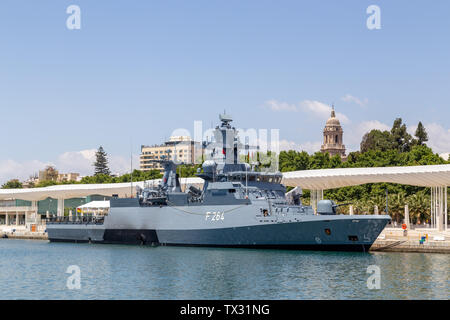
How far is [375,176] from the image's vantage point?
54156 mm

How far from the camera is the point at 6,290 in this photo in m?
26.7

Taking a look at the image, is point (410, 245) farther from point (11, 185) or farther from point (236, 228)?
point (11, 185)

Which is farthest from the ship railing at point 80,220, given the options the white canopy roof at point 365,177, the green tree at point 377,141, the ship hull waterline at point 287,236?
the green tree at point 377,141

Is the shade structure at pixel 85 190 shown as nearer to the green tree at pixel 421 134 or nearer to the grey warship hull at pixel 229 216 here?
the grey warship hull at pixel 229 216

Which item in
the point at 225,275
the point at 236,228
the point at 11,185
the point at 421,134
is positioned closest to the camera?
the point at 225,275

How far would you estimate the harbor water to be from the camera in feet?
81.5

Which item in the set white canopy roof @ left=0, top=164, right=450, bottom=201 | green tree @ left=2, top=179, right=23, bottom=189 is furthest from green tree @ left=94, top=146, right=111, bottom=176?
white canopy roof @ left=0, top=164, right=450, bottom=201

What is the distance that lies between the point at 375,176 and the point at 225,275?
2858 centimetres

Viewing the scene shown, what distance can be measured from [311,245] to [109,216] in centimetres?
1956

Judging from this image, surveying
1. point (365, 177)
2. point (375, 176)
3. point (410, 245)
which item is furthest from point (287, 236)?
point (365, 177)
